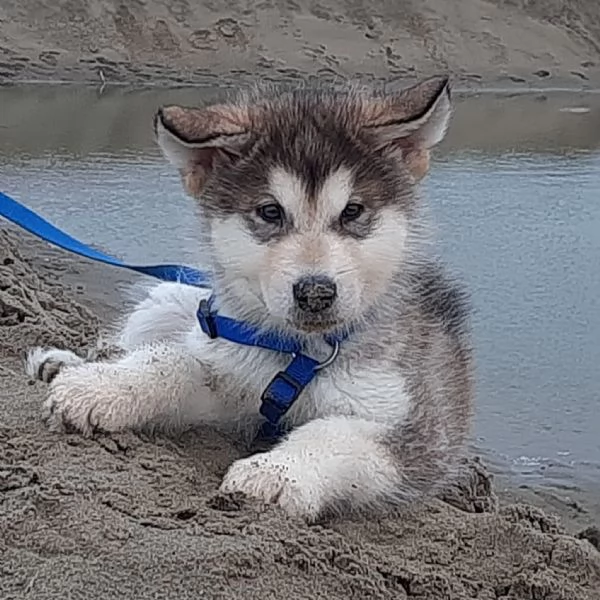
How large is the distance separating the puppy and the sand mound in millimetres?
99

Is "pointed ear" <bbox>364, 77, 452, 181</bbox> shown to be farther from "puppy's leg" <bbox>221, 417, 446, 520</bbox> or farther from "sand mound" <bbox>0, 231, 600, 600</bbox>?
"sand mound" <bbox>0, 231, 600, 600</bbox>

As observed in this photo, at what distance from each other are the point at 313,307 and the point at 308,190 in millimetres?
337

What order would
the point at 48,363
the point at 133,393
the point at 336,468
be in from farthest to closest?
the point at 48,363, the point at 133,393, the point at 336,468

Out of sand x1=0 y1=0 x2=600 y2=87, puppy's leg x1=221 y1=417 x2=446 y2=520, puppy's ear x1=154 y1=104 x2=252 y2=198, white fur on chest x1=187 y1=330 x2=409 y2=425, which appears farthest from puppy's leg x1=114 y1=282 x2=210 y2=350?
sand x1=0 y1=0 x2=600 y2=87

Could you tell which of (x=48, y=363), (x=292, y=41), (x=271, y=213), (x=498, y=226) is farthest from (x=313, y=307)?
(x=292, y=41)

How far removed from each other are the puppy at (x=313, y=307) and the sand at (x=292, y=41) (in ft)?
73.2

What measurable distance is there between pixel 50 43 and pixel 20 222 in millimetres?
24249

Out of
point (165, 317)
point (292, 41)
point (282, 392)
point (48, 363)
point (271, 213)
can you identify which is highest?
point (271, 213)

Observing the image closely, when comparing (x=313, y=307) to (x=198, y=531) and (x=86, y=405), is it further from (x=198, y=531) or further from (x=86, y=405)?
(x=86, y=405)

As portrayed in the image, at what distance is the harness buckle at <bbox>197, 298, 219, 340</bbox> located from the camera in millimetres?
4047

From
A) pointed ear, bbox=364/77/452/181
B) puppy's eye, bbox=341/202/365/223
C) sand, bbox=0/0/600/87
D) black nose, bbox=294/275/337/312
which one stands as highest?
pointed ear, bbox=364/77/452/181

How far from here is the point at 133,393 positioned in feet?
12.6

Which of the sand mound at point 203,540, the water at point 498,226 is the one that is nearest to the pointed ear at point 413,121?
the water at point 498,226

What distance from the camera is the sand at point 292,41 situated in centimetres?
2794
